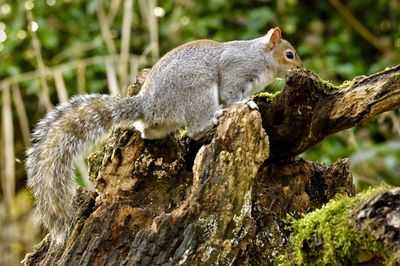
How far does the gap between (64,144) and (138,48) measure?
9.71 feet

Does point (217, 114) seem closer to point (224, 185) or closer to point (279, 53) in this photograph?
point (224, 185)

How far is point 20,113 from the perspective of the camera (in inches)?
188

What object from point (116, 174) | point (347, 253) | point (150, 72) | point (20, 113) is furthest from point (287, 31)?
point (347, 253)

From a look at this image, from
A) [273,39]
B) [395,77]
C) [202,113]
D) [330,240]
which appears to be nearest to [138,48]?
[273,39]

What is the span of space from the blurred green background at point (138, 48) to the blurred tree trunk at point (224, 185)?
1965mm

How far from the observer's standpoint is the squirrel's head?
3.36 m

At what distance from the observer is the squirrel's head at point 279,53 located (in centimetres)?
336

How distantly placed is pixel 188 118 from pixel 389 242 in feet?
3.75

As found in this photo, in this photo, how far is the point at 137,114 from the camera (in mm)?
2748

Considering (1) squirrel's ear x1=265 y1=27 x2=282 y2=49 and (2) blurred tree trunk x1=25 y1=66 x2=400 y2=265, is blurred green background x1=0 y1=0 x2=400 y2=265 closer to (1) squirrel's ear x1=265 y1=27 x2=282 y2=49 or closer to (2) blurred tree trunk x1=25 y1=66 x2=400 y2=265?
(1) squirrel's ear x1=265 y1=27 x2=282 y2=49

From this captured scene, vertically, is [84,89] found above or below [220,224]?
above

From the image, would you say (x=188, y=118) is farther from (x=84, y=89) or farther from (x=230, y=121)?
(x=84, y=89)

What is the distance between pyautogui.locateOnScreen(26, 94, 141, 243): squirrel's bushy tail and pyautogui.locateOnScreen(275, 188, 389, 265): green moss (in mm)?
810

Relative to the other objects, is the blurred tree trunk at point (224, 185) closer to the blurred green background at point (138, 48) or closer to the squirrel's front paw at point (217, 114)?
the squirrel's front paw at point (217, 114)
